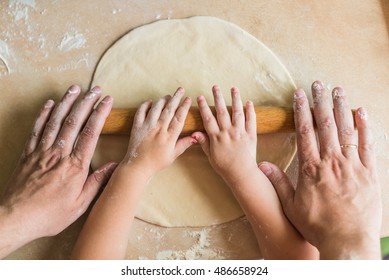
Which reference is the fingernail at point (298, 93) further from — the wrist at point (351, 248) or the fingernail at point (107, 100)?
the fingernail at point (107, 100)

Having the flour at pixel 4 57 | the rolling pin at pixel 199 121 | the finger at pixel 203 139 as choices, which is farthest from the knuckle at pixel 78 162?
the flour at pixel 4 57

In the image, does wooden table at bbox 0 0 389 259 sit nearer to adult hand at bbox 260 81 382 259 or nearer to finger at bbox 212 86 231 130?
adult hand at bbox 260 81 382 259

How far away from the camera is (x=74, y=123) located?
48.4 inches

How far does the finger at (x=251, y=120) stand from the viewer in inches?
47.1

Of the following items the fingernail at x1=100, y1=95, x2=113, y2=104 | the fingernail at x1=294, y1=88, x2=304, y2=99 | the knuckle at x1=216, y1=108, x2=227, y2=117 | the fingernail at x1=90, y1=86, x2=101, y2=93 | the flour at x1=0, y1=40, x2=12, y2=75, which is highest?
the flour at x1=0, y1=40, x2=12, y2=75

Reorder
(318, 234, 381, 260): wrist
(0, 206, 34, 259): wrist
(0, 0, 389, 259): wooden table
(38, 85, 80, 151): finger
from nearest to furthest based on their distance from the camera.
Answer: (318, 234, 381, 260): wrist, (0, 206, 34, 259): wrist, (38, 85, 80, 151): finger, (0, 0, 389, 259): wooden table

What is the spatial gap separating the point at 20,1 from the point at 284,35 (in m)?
0.93

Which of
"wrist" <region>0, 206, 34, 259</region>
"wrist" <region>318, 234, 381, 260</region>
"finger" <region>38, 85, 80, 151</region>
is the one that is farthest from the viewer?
"finger" <region>38, 85, 80, 151</region>

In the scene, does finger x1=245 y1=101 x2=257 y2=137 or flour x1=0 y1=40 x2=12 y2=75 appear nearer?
finger x1=245 y1=101 x2=257 y2=137

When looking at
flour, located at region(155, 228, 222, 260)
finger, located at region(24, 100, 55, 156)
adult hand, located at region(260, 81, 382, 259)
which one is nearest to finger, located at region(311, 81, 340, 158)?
adult hand, located at region(260, 81, 382, 259)

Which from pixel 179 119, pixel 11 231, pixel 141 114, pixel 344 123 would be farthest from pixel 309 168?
pixel 11 231

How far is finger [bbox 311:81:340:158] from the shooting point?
118cm

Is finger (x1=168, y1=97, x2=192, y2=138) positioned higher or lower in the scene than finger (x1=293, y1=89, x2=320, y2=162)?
higher

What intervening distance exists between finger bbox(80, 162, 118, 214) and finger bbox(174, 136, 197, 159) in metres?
0.20
